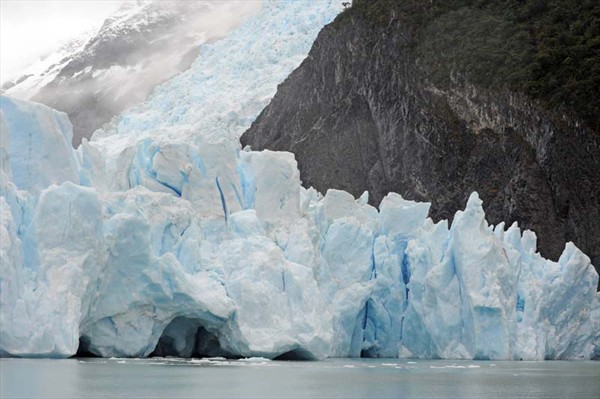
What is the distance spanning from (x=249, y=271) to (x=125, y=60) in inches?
2305

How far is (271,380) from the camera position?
17281mm

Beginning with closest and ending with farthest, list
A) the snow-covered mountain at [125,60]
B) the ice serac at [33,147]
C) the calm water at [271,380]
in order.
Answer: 1. the calm water at [271,380]
2. the ice serac at [33,147]
3. the snow-covered mountain at [125,60]

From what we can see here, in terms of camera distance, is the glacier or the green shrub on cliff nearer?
the glacier

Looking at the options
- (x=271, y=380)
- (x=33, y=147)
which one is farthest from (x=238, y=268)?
(x=271, y=380)

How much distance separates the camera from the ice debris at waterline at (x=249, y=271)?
2016 cm

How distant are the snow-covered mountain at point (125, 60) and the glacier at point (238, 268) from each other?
137 ft

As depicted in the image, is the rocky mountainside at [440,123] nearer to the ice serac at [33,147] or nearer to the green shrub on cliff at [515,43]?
the green shrub on cliff at [515,43]

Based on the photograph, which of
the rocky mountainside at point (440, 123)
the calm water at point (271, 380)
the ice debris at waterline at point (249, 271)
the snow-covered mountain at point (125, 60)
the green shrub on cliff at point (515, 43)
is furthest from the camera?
the snow-covered mountain at point (125, 60)

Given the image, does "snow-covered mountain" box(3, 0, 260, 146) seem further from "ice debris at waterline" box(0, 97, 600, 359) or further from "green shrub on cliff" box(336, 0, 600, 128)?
"ice debris at waterline" box(0, 97, 600, 359)

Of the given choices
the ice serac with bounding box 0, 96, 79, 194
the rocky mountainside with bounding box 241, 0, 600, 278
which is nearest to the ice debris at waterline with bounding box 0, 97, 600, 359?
the ice serac with bounding box 0, 96, 79, 194

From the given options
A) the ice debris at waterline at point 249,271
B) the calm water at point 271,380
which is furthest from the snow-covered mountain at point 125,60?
the calm water at point 271,380

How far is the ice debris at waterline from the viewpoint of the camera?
2016 centimetres

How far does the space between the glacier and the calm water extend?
38.2 inches

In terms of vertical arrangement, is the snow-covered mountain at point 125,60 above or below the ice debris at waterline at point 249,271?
above
